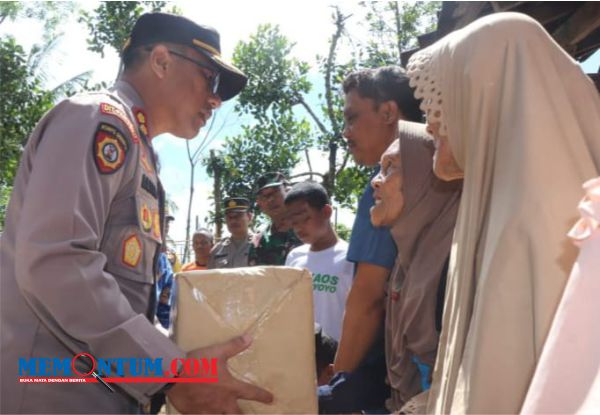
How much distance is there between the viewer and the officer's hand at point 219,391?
1.67 m

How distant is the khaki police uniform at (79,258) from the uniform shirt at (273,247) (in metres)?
3.31

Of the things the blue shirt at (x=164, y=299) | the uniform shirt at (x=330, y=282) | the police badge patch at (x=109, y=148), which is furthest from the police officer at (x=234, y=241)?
the police badge patch at (x=109, y=148)

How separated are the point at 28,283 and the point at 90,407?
0.40m

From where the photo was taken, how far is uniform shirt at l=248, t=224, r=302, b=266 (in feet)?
17.0

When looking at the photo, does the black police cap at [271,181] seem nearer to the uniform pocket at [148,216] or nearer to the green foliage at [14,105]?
the uniform pocket at [148,216]

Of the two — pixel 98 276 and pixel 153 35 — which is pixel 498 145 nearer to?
pixel 98 276

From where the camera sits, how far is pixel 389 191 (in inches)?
86.3

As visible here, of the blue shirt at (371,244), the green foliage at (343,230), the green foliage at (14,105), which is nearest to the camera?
the blue shirt at (371,244)

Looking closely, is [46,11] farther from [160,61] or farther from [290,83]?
[160,61]

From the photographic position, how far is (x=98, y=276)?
1614 millimetres

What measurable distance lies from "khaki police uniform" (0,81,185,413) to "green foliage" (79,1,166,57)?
908 cm

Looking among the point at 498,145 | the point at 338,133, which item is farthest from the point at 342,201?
the point at 498,145

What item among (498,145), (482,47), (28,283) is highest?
(482,47)

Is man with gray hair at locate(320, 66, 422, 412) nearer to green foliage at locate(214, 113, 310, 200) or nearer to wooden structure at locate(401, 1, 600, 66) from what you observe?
wooden structure at locate(401, 1, 600, 66)
